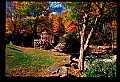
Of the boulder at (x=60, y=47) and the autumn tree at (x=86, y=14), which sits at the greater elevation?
the autumn tree at (x=86, y=14)

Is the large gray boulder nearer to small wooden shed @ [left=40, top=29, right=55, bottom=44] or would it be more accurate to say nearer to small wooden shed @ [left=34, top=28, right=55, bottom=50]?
small wooden shed @ [left=34, top=28, right=55, bottom=50]

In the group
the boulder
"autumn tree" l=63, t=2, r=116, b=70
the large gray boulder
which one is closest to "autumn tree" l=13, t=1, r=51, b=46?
the boulder

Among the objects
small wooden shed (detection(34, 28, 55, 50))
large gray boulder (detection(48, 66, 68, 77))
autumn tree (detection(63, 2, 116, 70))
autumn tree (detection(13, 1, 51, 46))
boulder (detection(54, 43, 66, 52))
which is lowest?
large gray boulder (detection(48, 66, 68, 77))

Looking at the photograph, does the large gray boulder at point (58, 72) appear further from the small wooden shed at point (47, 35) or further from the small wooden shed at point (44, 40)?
the small wooden shed at point (47, 35)

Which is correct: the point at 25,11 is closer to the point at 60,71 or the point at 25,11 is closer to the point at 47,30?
the point at 47,30

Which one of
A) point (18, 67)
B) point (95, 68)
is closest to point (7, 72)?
point (18, 67)

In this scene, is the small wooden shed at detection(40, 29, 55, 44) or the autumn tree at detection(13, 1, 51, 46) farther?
the small wooden shed at detection(40, 29, 55, 44)

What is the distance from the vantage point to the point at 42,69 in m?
8.84

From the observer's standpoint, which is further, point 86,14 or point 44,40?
point 44,40

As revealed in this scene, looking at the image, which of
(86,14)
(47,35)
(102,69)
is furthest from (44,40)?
(102,69)

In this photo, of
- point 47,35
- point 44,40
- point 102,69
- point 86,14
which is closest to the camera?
point 102,69

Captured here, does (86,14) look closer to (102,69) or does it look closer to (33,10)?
(102,69)

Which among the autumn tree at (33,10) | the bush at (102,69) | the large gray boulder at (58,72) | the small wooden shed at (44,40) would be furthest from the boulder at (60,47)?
the bush at (102,69)
